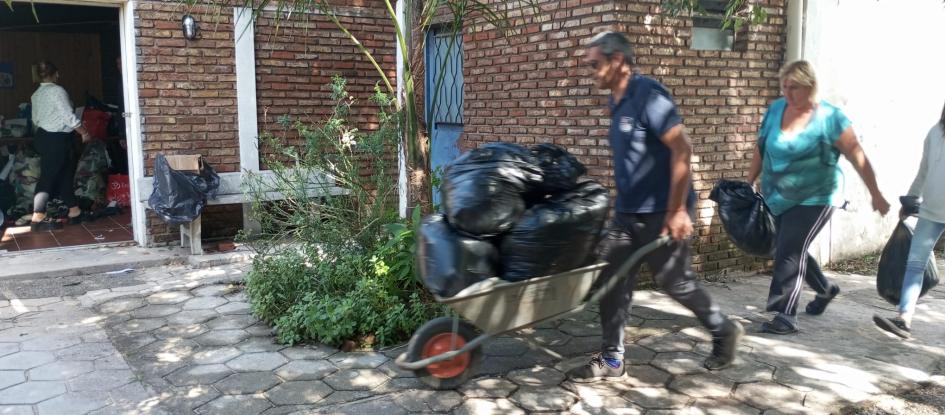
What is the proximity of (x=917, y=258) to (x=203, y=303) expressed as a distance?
531cm

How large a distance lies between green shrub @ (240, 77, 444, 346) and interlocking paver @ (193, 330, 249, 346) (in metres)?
0.23

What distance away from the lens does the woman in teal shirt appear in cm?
495

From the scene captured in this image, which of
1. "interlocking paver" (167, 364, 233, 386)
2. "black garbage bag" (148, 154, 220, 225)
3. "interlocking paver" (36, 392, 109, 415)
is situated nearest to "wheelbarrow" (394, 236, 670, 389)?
"interlocking paver" (167, 364, 233, 386)

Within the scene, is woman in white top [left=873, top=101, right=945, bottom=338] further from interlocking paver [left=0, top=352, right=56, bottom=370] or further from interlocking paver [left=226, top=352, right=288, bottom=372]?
interlocking paver [left=0, top=352, right=56, bottom=370]

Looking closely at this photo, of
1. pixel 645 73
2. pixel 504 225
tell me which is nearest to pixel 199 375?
pixel 504 225

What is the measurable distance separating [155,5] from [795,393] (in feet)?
23.1

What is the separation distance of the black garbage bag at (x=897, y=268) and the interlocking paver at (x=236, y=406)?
4.25 metres

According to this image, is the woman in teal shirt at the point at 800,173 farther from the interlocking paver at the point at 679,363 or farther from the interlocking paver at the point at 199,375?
the interlocking paver at the point at 199,375

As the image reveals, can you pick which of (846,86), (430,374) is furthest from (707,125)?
(430,374)

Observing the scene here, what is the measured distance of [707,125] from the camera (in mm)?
6613

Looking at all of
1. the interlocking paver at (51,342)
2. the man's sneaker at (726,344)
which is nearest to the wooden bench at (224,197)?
the interlocking paver at (51,342)

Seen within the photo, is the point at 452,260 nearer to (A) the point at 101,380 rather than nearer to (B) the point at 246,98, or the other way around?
(A) the point at 101,380

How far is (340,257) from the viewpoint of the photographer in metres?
5.62

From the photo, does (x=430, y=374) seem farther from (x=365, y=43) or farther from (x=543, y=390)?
(x=365, y=43)
